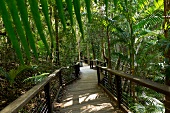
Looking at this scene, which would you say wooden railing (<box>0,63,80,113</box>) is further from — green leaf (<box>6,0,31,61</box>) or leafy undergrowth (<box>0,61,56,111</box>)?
green leaf (<box>6,0,31,61</box>)

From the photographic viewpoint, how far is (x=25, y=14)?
0.16 metres

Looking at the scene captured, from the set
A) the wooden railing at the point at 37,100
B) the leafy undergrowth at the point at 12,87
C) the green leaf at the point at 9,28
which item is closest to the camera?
the green leaf at the point at 9,28

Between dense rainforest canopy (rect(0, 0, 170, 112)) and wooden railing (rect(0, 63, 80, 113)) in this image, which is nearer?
dense rainforest canopy (rect(0, 0, 170, 112))

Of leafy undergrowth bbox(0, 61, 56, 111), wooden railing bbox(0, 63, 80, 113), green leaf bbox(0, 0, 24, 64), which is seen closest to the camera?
green leaf bbox(0, 0, 24, 64)

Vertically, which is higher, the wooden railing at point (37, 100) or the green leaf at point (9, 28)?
the green leaf at point (9, 28)

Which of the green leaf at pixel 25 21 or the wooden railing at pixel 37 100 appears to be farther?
the wooden railing at pixel 37 100

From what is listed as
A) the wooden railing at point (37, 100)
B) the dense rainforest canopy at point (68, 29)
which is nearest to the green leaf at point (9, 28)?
the dense rainforest canopy at point (68, 29)

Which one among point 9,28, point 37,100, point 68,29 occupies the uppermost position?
point 68,29

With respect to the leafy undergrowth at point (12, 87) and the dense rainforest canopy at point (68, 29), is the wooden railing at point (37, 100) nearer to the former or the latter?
the dense rainforest canopy at point (68, 29)

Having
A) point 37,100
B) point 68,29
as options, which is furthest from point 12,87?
point 68,29

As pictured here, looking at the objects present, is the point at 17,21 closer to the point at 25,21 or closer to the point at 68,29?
the point at 25,21

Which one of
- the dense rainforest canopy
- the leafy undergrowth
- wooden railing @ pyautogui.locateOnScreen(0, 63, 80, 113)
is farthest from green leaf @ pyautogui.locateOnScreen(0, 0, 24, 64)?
the leafy undergrowth

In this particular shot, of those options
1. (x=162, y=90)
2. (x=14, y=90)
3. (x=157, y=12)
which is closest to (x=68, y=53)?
(x=14, y=90)

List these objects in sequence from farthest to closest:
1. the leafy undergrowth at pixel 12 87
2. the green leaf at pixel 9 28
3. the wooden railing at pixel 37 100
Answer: the leafy undergrowth at pixel 12 87 < the wooden railing at pixel 37 100 < the green leaf at pixel 9 28
